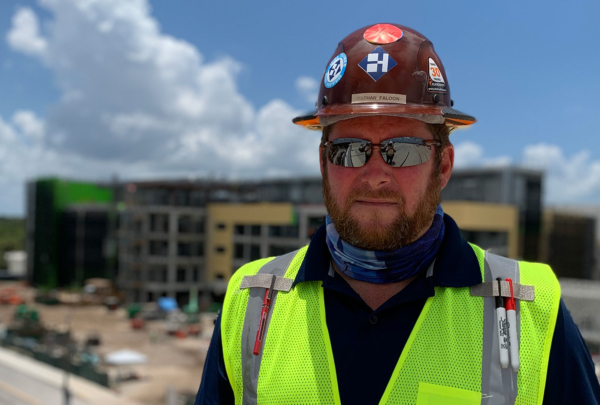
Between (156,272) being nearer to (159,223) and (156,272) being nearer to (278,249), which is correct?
(159,223)

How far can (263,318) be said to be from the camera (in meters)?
2.56

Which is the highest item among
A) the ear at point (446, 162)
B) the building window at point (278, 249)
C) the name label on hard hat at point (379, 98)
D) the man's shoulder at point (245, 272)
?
the name label on hard hat at point (379, 98)

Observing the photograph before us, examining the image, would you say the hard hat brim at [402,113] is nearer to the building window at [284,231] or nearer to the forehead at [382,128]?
the forehead at [382,128]

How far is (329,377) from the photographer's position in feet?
7.84

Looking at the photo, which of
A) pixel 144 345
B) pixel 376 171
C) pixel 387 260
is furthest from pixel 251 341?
pixel 144 345

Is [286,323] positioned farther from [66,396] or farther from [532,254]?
[532,254]

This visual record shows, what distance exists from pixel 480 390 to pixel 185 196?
56.5 m

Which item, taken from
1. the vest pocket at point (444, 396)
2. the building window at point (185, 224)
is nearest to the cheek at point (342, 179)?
the vest pocket at point (444, 396)

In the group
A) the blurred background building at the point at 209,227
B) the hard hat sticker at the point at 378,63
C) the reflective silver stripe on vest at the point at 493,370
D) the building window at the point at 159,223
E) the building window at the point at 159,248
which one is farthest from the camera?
the building window at the point at 159,248

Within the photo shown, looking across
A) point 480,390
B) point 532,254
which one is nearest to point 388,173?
point 480,390

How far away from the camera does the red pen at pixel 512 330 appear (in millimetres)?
2209

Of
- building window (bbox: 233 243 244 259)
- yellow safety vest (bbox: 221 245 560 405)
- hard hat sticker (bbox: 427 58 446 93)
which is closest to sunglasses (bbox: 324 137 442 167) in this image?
hard hat sticker (bbox: 427 58 446 93)

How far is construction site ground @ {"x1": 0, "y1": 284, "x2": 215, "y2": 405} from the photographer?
1226 inches

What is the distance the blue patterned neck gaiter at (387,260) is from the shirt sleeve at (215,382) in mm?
766
